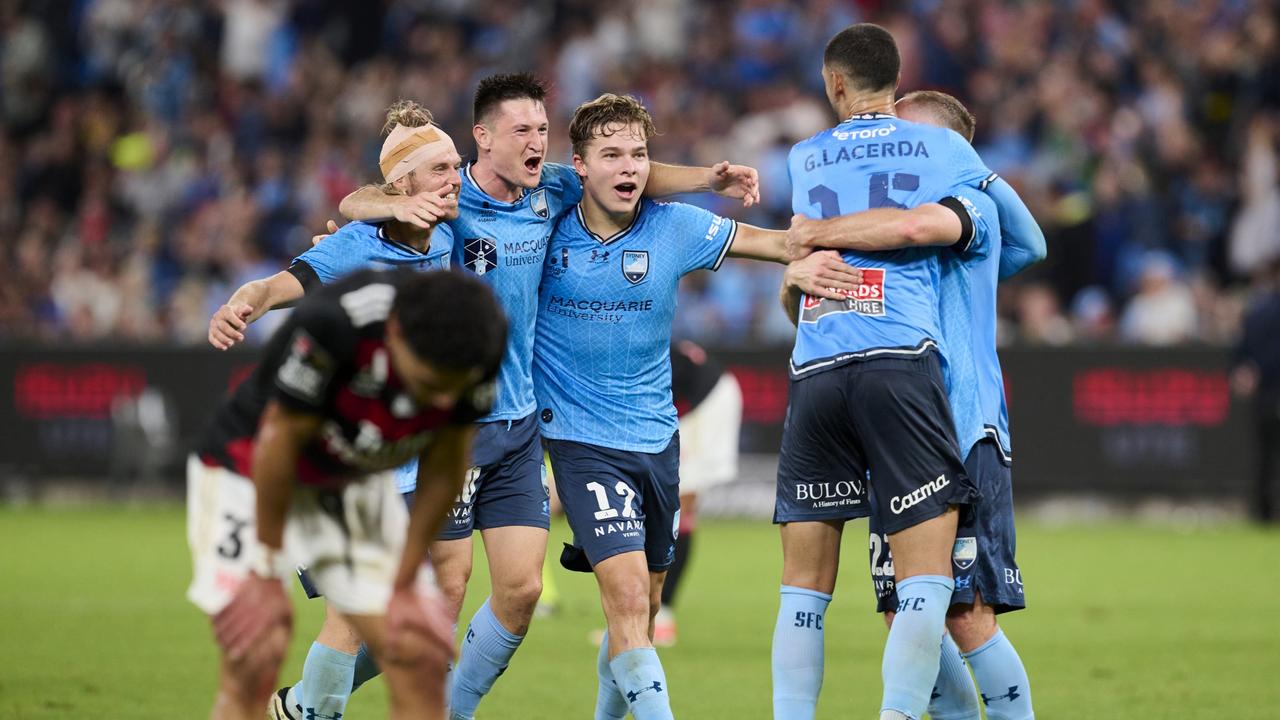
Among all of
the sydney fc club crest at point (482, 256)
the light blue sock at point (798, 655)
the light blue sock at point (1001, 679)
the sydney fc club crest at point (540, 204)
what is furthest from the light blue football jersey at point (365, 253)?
the light blue sock at point (1001, 679)

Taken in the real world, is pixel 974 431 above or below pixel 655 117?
below

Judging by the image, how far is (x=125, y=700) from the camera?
846cm

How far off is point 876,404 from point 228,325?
7.66 ft

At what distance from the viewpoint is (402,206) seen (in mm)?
6660

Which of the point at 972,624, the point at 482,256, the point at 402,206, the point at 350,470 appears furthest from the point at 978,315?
the point at 350,470

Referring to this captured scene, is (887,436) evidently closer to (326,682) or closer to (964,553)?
(964,553)

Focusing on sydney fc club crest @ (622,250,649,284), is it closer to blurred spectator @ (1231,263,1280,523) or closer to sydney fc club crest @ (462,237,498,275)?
sydney fc club crest @ (462,237,498,275)

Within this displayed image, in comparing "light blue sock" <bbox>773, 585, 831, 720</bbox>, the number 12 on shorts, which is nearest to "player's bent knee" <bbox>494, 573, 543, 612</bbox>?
the number 12 on shorts

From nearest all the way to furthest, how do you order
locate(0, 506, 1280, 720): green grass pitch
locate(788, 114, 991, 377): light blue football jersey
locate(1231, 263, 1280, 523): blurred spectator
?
locate(788, 114, 991, 377): light blue football jersey
locate(0, 506, 1280, 720): green grass pitch
locate(1231, 263, 1280, 523): blurred spectator

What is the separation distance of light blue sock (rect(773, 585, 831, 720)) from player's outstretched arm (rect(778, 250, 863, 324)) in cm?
112

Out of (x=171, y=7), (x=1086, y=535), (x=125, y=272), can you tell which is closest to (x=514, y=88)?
(x=1086, y=535)

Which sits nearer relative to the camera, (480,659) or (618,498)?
(618,498)

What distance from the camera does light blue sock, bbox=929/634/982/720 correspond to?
663 cm

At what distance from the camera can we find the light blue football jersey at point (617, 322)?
696 cm
